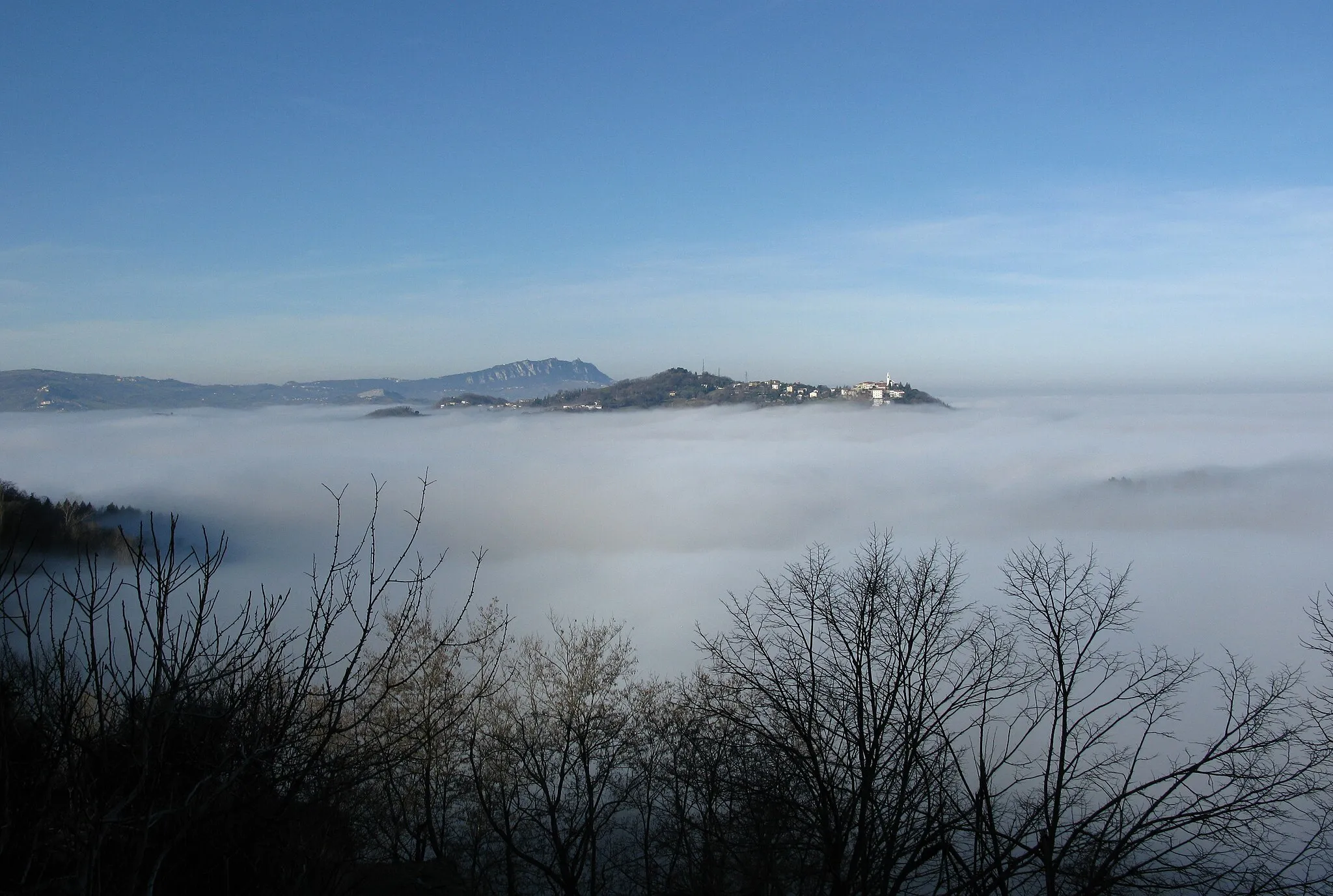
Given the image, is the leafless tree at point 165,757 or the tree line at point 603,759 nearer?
the leafless tree at point 165,757

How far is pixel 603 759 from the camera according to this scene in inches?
842

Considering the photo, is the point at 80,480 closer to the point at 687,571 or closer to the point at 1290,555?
the point at 687,571

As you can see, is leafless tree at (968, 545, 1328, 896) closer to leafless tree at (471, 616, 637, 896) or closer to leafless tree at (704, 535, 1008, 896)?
leafless tree at (704, 535, 1008, 896)

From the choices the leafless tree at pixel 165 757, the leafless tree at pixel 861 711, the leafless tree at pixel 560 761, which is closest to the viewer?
the leafless tree at pixel 165 757

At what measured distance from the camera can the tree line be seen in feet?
16.9

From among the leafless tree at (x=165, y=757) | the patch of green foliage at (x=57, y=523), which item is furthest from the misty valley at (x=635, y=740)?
the patch of green foliage at (x=57, y=523)

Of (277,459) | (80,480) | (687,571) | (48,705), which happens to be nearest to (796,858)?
(48,705)

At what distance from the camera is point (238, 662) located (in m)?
6.46

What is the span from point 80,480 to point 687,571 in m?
75.8

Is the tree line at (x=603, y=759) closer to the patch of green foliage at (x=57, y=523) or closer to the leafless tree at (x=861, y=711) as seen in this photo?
the leafless tree at (x=861, y=711)

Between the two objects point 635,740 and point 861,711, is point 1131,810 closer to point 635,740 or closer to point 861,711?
point 861,711

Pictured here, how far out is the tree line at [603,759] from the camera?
5.15 m

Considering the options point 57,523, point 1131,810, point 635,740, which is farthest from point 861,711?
point 57,523

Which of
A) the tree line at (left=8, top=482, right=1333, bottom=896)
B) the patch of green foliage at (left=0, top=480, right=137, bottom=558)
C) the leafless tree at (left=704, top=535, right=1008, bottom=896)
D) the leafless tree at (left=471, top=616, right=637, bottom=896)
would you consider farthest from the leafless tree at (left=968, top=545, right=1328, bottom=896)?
the patch of green foliage at (left=0, top=480, right=137, bottom=558)
